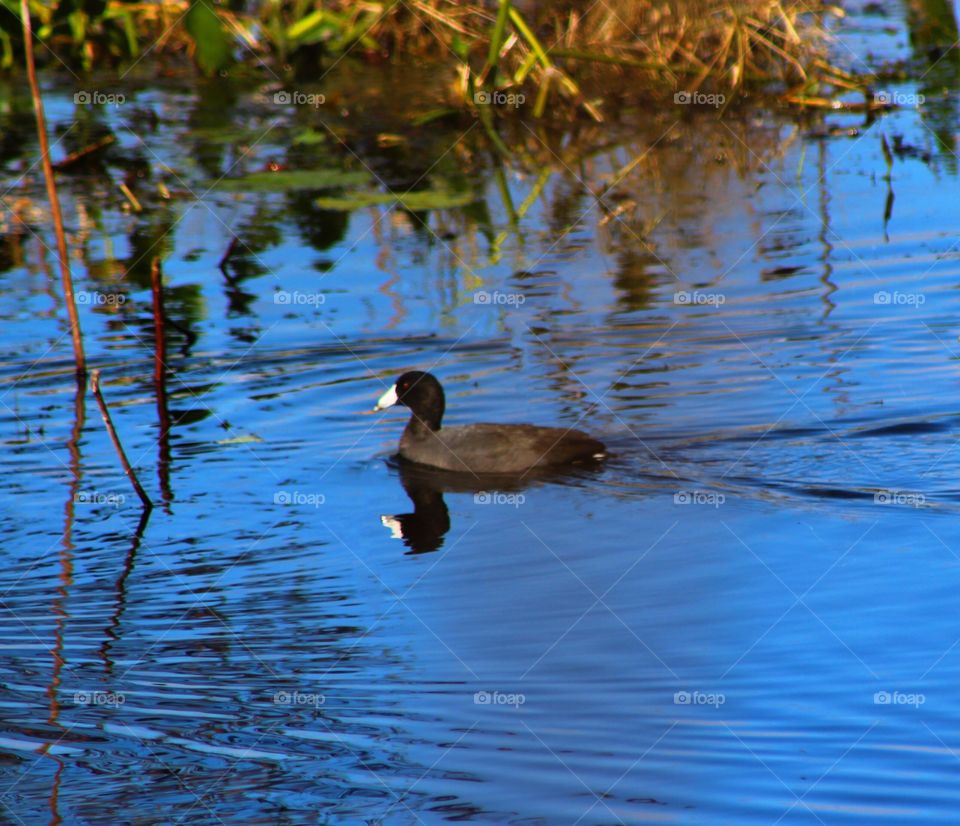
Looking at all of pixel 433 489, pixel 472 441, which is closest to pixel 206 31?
pixel 472 441

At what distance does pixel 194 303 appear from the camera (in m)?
10.8

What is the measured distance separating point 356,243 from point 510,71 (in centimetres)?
422

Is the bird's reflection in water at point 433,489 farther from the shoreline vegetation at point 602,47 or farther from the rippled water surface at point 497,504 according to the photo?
the shoreline vegetation at point 602,47

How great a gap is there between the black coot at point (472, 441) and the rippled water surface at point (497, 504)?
0.14m

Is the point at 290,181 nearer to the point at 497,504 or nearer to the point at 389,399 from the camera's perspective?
the point at 389,399

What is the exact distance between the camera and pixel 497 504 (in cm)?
812

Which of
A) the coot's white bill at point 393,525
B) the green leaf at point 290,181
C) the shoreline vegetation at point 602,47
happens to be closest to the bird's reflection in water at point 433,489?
the coot's white bill at point 393,525

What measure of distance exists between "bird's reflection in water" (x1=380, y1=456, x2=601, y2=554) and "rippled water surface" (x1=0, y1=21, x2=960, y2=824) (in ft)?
0.12

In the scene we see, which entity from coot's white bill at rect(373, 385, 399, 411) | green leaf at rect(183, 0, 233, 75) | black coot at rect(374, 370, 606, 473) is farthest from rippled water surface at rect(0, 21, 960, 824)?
green leaf at rect(183, 0, 233, 75)

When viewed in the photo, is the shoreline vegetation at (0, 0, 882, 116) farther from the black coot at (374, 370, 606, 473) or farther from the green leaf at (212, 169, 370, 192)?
the black coot at (374, 370, 606, 473)

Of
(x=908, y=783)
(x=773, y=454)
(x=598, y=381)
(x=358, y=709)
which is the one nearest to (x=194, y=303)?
(x=598, y=381)

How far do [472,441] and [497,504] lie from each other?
553mm

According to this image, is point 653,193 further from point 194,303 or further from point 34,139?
point 34,139

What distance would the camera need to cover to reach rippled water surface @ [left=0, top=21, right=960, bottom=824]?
16.9 feet
